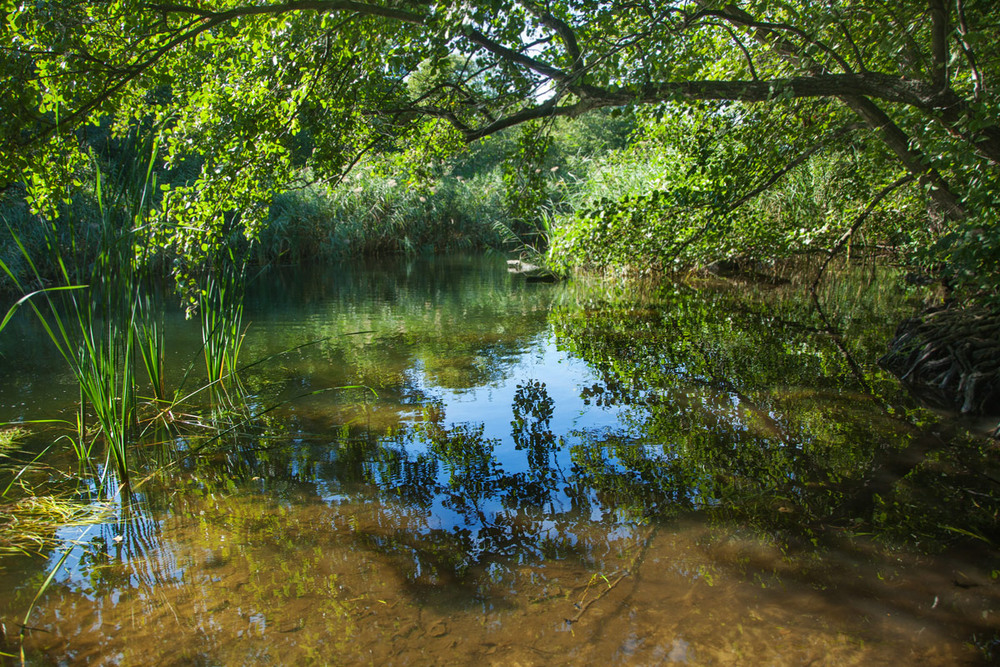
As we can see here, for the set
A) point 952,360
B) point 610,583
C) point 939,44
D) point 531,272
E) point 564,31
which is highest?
point 564,31

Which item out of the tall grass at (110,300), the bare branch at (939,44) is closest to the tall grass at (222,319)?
the tall grass at (110,300)

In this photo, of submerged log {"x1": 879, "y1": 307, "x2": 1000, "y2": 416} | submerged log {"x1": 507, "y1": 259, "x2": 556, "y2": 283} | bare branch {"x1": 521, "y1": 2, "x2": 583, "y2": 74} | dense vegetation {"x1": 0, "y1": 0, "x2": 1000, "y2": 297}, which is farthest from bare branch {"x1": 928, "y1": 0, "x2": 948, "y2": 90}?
submerged log {"x1": 507, "y1": 259, "x2": 556, "y2": 283}

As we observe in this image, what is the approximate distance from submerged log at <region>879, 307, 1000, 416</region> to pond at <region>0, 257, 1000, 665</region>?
0.84ft

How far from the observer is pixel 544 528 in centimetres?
284

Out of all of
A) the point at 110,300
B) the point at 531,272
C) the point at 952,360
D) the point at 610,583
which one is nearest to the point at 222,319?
the point at 110,300

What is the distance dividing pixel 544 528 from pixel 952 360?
13.0 feet

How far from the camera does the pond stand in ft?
7.00

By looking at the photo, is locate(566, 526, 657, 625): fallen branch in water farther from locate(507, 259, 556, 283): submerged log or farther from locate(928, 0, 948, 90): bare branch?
locate(507, 259, 556, 283): submerged log

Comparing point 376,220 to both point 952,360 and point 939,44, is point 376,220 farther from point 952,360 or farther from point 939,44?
point 939,44

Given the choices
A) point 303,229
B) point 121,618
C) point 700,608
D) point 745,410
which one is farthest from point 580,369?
point 303,229

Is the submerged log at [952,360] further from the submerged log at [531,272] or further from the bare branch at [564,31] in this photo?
the submerged log at [531,272]

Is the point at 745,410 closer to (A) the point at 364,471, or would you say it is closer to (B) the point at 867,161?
(A) the point at 364,471

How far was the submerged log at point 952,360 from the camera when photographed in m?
4.38

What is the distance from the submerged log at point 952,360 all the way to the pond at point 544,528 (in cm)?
26
